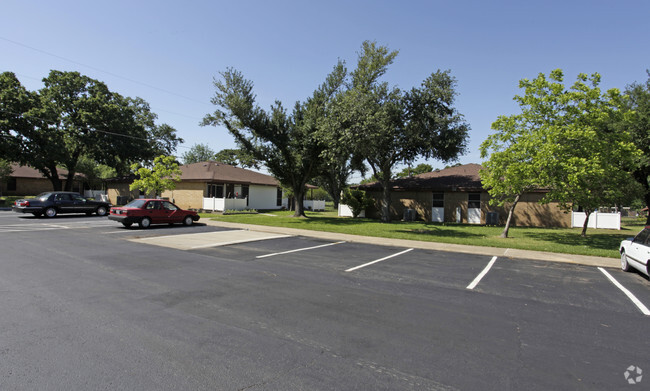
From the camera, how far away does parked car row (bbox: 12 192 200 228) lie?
16641mm

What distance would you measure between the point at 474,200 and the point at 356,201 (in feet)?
29.7

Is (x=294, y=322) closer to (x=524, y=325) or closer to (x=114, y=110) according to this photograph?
(x=524, y=325)

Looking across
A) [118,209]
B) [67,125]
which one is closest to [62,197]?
[118,209]

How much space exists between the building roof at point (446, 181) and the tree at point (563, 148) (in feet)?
27.5

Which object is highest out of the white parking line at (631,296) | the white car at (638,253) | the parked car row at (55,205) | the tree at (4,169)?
the tree at (4,169)

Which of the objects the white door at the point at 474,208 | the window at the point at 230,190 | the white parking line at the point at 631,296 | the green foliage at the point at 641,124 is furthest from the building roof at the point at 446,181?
the white parking line at the point at 631,296

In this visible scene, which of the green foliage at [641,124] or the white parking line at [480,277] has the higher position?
the green foliage at [641,124]

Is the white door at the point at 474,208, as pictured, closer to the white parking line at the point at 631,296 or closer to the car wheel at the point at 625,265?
the car wheel at the point at 625,265

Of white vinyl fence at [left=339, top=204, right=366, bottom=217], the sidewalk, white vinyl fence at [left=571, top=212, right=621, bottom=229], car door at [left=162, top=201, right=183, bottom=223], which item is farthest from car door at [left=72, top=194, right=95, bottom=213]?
white vinyl fence at [left=571, top=212, right=621, bottom=229]

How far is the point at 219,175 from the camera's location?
1308 inches

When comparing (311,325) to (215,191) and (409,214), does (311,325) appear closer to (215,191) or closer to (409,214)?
(409,214)

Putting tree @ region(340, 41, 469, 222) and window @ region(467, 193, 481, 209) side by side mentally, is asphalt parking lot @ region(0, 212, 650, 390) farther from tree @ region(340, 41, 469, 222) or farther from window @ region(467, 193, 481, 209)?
window @ region(467, 193, 481, 209)

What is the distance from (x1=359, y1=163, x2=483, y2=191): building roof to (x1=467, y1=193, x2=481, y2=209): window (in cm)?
80

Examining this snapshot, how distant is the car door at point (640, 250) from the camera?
8.21 meters
